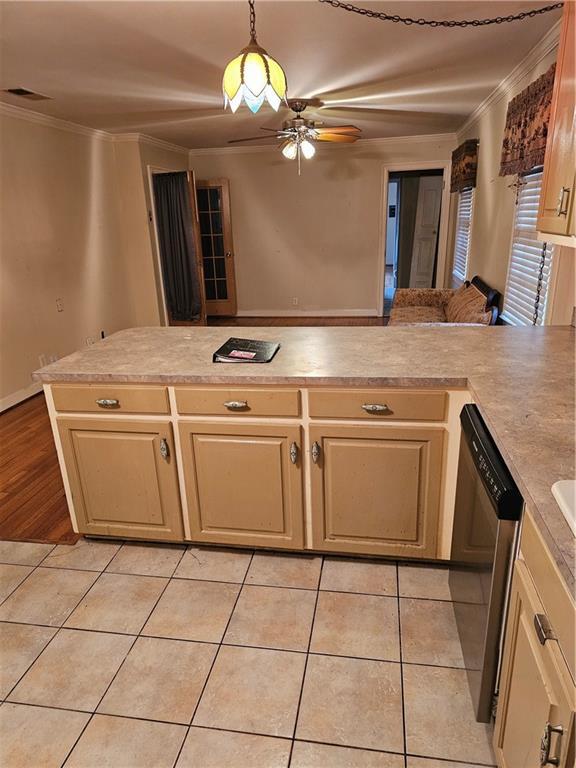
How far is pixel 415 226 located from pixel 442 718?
25.4 ft

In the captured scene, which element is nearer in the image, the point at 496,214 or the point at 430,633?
the point at 430,633

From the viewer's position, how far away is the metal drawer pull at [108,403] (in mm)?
2004

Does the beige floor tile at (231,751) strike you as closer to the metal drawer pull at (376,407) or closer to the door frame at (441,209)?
the metal drawer pull at (376,407)

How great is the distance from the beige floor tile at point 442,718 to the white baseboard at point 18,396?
3.69 m

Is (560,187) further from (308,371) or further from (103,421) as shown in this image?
(103,421)

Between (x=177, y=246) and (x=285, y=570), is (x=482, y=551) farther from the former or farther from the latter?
(x=177, y=246)

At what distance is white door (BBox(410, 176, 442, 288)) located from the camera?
7.83 metres

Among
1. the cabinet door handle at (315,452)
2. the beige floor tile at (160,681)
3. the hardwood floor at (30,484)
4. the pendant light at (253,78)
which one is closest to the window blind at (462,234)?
the pendant light at (253,78)

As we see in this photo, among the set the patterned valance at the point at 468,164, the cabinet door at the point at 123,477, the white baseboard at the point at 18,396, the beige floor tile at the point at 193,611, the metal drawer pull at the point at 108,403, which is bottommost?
the beige floor tile at the point at 193,611

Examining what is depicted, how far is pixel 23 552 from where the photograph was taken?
229cm

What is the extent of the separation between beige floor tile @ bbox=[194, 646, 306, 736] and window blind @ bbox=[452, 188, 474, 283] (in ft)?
15.5

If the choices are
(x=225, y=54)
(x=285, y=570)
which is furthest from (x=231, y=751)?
(x=225, y=54)

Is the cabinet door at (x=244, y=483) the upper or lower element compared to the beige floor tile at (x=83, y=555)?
upper

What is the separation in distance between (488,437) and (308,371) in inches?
28.4
